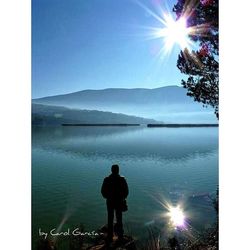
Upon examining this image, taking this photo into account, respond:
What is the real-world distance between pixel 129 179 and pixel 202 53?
59.6 inches

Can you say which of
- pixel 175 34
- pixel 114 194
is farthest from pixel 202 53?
pixel 114 194

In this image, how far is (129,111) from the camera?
4.89 meters

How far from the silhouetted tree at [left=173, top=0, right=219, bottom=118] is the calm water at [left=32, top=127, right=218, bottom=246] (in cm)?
43

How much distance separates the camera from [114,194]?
3.98m

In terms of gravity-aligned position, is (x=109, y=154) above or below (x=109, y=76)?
below

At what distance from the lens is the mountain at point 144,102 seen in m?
4.57

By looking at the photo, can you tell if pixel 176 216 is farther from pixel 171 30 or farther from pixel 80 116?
pixel 171 30

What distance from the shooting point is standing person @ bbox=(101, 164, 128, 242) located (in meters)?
3.93

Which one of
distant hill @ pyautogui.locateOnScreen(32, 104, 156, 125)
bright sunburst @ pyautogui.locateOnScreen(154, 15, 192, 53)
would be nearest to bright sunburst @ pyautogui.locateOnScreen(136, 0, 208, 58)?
bright sunburst @ pyautogui.locateOnScreen(154, 15, 192, 53)

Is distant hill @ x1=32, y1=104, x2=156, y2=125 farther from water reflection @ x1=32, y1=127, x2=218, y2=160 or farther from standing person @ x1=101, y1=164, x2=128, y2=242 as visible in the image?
standing person @ x1=101, y1=164, x2=128, y2=242
